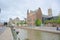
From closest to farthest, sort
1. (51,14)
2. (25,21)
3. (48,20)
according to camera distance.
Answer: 1. (51,14)
2. (48,20)
3. (25,21)

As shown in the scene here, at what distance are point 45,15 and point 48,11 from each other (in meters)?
0.11

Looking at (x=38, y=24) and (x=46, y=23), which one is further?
(x=38, y=24)

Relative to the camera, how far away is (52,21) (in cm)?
353

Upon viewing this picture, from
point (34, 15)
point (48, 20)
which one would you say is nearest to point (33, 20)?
point (34, 15)

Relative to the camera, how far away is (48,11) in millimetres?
3344

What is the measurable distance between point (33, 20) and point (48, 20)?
0.48 meters

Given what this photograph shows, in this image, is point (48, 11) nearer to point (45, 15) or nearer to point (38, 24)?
point (45, 15)

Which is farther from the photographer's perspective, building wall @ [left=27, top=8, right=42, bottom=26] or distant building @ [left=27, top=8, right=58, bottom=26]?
building wall @ [left=27, top=8, right=42, bottom=26]

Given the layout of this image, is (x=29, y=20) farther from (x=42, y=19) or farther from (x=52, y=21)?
(x=52, y=21)

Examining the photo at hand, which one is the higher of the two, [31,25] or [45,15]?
[45,15]

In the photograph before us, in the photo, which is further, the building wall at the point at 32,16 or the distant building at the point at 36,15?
the building wall at the point at 32,16

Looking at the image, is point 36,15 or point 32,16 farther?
point 36,15

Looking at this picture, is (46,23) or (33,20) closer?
(46,23)

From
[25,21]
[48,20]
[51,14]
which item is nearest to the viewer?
[51,14]
